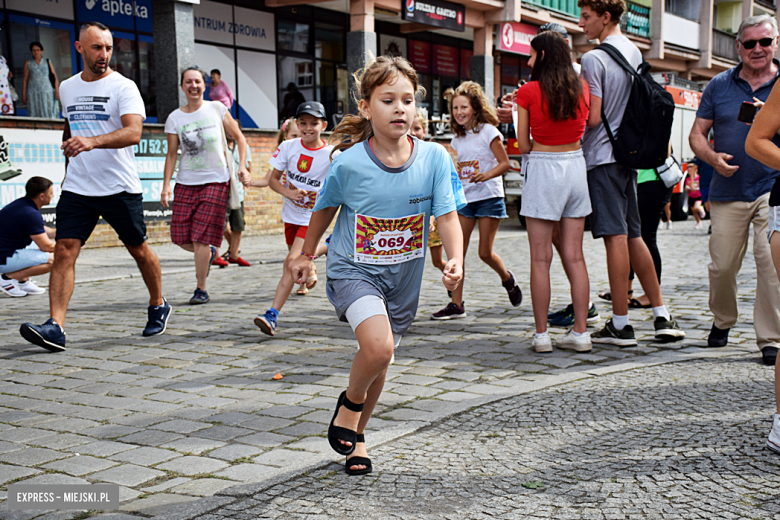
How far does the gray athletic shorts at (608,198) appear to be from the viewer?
566 centimetres

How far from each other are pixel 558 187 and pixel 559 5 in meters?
24.0

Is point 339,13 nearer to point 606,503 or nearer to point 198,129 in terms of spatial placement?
point 198,129

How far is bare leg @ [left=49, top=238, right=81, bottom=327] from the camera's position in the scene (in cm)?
591

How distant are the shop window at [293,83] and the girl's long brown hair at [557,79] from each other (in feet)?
55.9

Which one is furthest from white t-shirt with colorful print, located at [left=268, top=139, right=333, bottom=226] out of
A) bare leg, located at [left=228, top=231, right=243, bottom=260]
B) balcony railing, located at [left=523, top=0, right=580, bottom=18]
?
balcony railing, located at [left=523, top=0, right=580, bottom=18]

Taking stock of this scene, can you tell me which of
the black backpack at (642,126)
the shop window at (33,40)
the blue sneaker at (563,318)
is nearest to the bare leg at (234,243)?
the blue sneaker at (563,318)

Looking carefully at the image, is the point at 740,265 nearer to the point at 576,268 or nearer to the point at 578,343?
the point at 576,268

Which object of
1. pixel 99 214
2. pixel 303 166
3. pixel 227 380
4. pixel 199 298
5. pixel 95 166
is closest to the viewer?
pixel 227 380

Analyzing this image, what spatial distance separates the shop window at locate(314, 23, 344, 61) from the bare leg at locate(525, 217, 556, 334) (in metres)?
19.1

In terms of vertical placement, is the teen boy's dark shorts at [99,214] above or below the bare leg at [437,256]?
above

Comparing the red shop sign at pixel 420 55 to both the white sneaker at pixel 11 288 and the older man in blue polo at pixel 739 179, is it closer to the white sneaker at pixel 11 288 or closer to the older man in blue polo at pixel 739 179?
the white sneaker at pixel 11 288

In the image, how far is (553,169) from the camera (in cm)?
550

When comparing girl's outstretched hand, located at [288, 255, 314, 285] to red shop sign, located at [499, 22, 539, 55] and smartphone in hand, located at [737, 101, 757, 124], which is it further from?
red shop sign, located at [499, 22, 539, 55]

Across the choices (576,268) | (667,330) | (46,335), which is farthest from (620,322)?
(46,335)
